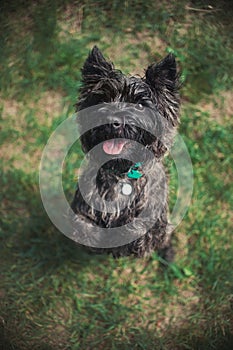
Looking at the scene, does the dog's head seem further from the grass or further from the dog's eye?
the grass

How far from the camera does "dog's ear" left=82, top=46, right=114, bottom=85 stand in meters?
2.65

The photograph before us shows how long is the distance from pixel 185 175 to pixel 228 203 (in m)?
0.42

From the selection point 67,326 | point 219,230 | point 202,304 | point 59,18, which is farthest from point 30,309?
point 59,18

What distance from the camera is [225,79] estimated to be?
409cm

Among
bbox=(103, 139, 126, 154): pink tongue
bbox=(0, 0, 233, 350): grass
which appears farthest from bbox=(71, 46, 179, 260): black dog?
bbox=(0, 0, 233, 350): grass

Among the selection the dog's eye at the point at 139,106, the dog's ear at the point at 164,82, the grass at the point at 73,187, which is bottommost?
the grass at the point at 73,187

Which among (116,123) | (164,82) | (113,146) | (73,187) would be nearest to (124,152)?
(113,146)

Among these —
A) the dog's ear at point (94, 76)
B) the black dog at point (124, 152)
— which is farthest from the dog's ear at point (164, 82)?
the dog's ear at point (94, 76)

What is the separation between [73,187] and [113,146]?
123cm

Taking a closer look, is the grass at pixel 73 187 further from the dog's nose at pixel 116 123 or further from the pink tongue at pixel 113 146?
the dog's nose at pixel 116 123

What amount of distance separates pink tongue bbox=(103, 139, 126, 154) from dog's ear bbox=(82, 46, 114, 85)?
340mm

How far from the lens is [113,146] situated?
8.75 ft

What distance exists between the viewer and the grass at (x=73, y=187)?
3684 mm

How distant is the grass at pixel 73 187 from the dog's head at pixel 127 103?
1.19m
